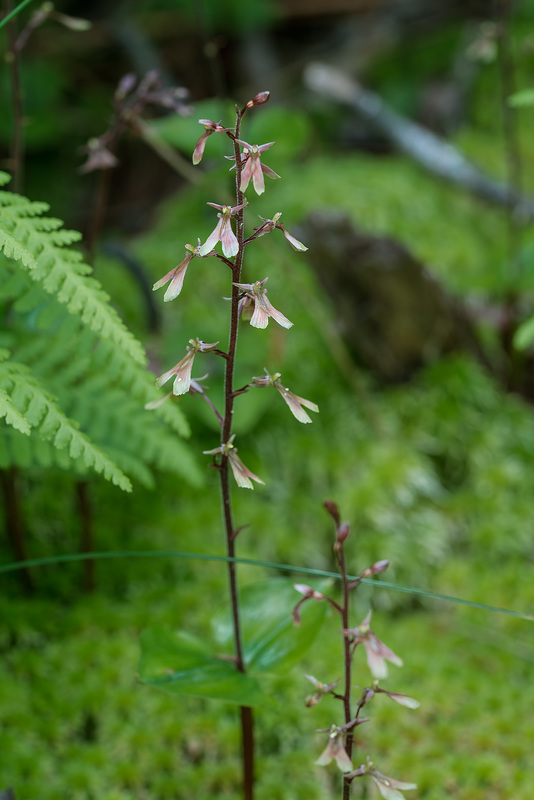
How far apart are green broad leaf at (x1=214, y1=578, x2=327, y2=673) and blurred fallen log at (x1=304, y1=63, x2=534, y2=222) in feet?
9.14

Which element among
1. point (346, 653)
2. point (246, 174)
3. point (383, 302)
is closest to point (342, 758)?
point (346, 653)

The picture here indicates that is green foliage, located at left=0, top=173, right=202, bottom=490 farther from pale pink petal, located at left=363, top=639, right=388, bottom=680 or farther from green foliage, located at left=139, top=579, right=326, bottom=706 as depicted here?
pale pink petal, located at left=363, top=639, right=388, bottom=680

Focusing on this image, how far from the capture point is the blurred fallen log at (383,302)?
9.36 ft

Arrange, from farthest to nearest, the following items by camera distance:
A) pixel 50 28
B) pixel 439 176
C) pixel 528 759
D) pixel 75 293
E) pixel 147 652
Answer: pixel 50 28
pixel 439 176
pixel 528 759
pixel 147 652
pixel 75 293

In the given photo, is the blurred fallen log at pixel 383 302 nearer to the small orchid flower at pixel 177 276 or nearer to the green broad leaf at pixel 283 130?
the green broad leaf at pixel 283 130

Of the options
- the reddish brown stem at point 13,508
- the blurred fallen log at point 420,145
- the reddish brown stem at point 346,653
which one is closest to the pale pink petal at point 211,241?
the reddish brown stem at point 346,653

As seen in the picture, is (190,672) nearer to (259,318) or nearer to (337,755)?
(337,755)

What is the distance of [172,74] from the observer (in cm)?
652

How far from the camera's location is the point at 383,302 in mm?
2916

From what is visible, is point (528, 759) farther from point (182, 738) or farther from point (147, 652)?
point (147, 652)

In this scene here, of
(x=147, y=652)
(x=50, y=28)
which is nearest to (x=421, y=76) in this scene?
(x=50, y=28)

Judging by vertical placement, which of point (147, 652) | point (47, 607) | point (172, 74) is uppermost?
point (172, 74)

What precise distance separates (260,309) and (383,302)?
6.41 feet

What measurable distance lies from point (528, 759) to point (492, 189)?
9.47 feet
